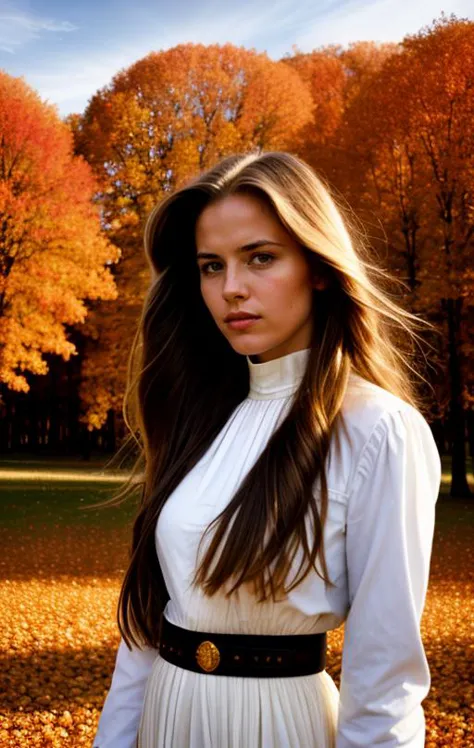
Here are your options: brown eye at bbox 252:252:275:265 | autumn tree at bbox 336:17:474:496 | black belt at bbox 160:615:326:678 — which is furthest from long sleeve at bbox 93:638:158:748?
autumn tree at bbox 336:17:474:496

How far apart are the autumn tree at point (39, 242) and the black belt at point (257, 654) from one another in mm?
17940

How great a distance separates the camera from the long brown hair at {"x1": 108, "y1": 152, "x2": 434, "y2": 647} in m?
2.04

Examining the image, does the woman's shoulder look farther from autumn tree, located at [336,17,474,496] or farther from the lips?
autumn tree, located at [336,17,474,496]

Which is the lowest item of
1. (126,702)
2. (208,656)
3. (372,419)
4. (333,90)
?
(126,702)

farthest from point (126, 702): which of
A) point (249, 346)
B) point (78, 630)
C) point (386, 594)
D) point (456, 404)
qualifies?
point (456, 404)

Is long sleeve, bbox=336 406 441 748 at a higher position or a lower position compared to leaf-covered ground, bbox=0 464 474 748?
higher

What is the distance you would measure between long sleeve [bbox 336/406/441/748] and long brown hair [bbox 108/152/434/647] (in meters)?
0.11

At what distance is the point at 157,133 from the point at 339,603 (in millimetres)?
25611

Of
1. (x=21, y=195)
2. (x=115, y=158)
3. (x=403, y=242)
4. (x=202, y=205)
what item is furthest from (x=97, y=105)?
(x=202, y=205)

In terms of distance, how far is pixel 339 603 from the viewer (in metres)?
2.06

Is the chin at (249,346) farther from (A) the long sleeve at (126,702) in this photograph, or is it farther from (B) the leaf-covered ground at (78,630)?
(B) the leaf-covered ground at (78,630)

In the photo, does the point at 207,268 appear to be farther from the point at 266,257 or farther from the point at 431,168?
the point at 431,168

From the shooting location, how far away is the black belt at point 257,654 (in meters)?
2.06

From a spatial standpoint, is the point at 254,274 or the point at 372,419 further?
the point at 254,274
